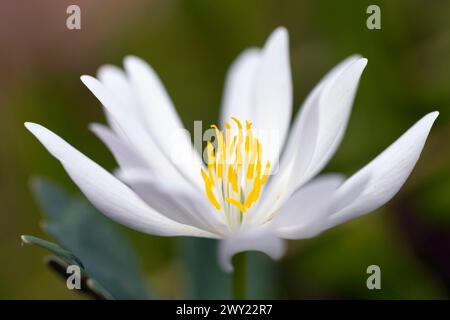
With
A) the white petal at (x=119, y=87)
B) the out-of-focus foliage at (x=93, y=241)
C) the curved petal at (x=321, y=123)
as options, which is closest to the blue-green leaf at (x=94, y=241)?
the out-of-focus foliage at (x=93, y=241)

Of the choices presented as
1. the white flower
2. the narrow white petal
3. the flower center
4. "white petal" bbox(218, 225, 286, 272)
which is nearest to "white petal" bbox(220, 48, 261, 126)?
the white flower

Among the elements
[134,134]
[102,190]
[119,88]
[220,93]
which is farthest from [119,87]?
[220,93]

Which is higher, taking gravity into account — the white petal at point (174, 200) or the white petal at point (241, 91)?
the white petal at point (241, 91)

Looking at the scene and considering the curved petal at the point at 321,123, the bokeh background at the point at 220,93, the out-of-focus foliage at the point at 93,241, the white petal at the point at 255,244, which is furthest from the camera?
the bokeh background at the point at 220,93

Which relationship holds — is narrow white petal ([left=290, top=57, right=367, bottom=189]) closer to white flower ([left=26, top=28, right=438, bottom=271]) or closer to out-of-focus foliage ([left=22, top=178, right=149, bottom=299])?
white flower ([left=26, top=28, right=438, bottom=271])

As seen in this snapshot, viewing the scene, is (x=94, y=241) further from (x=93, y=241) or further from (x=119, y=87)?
(x=119, y=87)

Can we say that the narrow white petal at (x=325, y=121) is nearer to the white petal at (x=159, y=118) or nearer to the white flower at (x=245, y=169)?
the white flower at (x=245, y=169)

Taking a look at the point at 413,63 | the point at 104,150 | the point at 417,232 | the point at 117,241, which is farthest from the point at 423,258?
the point at 104,150
